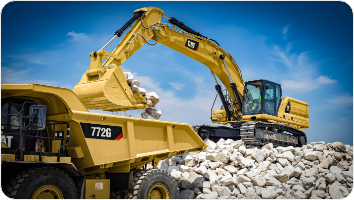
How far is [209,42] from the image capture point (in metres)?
12.2

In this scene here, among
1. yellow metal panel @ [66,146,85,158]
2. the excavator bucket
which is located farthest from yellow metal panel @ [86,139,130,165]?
the excavator bucket

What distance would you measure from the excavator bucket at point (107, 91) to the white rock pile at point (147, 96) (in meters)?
0.25

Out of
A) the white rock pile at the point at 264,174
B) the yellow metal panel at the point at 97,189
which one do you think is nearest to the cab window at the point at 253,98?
the white rock pile at the point at 264,174

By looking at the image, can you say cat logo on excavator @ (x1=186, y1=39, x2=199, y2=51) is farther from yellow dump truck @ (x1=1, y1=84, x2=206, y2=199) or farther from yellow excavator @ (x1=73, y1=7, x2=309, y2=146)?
yellow dump truck @ (x1=1, y1=84, x2=206, y2=199)

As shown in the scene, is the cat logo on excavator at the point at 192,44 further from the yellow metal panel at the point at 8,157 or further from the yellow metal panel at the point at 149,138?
the yellow metal panel at the point at 8,157

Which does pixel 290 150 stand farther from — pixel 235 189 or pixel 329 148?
pixel 235 189

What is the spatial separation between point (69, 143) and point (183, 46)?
22.4ft

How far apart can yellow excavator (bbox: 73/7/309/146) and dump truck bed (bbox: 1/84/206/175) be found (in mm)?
A: 1854

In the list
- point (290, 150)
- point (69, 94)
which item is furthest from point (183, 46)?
point (69, 94)

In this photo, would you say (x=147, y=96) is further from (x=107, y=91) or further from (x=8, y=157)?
(x=8, y=157)

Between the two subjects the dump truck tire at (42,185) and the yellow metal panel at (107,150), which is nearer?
the dump truck tire at (42,185)

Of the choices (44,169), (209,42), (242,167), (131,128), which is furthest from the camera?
(209,42)

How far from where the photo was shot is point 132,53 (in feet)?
29.9

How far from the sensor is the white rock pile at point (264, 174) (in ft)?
24.0
